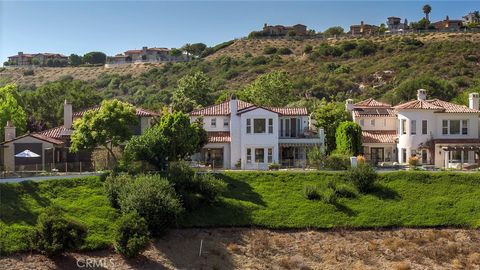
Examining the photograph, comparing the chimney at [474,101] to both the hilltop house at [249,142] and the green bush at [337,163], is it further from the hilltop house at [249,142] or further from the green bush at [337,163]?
the green bush at [337,163]

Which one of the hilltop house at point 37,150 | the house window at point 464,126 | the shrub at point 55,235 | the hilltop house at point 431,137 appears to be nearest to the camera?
the shrub at point 55,235

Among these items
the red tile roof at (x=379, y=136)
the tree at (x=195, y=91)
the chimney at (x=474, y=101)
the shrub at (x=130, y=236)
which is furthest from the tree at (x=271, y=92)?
the shrub at (x=130, y=236)

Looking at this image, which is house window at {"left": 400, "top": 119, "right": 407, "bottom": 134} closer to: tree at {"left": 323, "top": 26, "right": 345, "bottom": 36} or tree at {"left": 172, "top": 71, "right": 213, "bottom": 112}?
tree at {"left": 172, "top": 71, "right": 213, "bottom": 112}

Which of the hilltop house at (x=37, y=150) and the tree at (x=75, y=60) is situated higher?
the tree at (x=75, y=60)

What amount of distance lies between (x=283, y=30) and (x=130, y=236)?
424ft

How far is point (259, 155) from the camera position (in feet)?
157

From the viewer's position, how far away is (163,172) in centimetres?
3897

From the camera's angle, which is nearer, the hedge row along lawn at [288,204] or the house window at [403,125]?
the hedge row along lawn at [288,204]

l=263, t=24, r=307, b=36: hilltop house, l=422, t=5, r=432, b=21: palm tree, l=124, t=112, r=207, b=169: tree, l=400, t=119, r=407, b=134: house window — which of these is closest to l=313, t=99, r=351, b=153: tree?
l=400, t=119, r=407, b=134: house window

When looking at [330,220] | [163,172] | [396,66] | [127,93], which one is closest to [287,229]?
[330,220]

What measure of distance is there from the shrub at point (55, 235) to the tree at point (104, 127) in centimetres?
1145

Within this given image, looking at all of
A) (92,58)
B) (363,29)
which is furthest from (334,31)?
(92,58)

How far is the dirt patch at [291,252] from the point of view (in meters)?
30.7

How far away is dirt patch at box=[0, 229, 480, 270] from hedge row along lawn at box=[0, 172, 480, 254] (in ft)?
3.17
